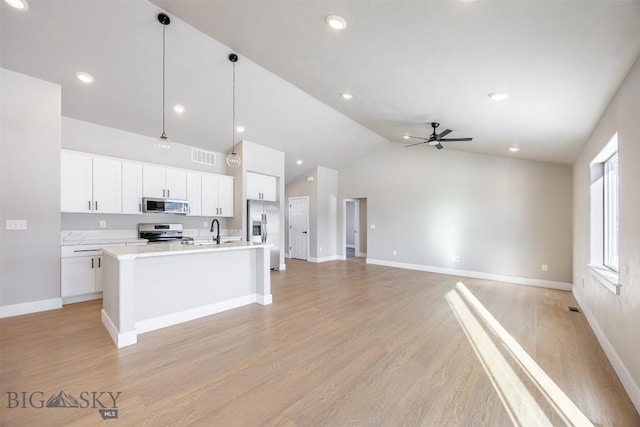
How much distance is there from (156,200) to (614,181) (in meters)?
6.68

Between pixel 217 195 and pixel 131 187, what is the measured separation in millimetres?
1642

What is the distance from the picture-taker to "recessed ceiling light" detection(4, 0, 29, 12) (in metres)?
2.74


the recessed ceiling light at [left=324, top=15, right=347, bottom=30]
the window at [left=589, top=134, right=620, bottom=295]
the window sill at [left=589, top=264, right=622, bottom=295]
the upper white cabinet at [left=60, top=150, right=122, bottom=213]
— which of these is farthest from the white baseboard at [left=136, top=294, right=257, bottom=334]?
the window at [left=589, top=134, right=620, bottom=295]

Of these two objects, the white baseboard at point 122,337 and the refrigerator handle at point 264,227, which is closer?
the white baseboard at point 122,337

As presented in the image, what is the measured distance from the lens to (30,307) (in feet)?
12.4

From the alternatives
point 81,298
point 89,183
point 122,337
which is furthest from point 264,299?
point 89,183

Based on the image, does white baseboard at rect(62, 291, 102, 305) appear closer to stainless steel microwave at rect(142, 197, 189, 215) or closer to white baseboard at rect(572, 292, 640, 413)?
stainless steel microwave at rect(142, 197, 189, 215)

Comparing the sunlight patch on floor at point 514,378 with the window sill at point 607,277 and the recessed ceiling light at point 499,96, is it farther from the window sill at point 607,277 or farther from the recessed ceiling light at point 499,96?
the recessed ceiling light at point 499,96

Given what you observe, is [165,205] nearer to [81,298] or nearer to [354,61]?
[81,298]

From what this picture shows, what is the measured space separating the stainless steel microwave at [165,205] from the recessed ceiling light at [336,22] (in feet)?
14.2

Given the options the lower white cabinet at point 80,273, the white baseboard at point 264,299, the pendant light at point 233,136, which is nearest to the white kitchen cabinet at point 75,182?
the lower white cabinet at point 80,273

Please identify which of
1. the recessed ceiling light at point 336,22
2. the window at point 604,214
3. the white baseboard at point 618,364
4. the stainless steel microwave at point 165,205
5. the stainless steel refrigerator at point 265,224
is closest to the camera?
the white baseboard at point 618,364

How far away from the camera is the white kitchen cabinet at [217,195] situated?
603cm

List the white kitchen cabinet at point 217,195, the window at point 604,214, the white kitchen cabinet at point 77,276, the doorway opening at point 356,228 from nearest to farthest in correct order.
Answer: the window at point 604,214 → the white kitchen cabinet at point 77,276 → the white kitchen cabinet at point 217,195 → the doorway opening at point 356,228
